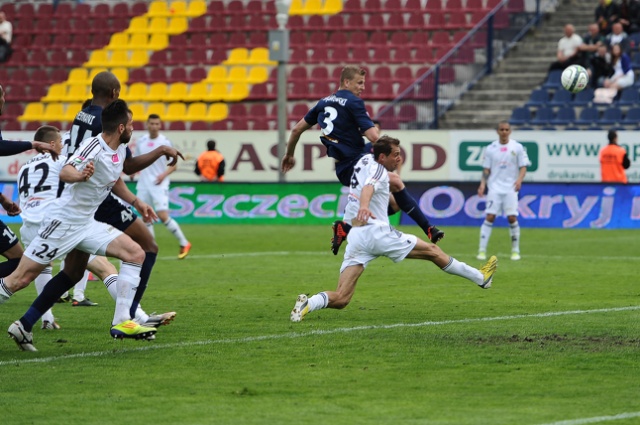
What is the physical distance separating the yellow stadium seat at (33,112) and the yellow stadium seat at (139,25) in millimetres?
3898

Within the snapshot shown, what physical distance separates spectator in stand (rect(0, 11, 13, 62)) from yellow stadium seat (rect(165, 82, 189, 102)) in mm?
5678

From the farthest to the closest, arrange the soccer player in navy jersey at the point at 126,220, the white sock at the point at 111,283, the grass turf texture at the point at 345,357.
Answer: the white sock at the point at 111,283 < the soccer player in navy jersey at the point at 126,220 < the grass turf texture at the point at 345,357

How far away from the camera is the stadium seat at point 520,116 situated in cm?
2945

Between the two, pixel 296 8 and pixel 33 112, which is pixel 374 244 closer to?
pixel 296 8

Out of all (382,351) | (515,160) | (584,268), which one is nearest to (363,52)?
(515,160)

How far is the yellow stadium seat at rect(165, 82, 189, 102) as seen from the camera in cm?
3528

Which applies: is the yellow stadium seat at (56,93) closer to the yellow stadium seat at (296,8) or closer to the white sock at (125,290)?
the yellow stadium seat at (296,8)

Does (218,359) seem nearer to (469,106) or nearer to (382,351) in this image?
(382,351)

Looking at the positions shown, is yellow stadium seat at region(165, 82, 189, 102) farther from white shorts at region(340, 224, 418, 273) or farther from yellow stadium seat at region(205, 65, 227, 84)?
white shorts at region(340, 224, 418, 273)

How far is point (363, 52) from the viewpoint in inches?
1340

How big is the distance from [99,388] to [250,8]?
30.1m

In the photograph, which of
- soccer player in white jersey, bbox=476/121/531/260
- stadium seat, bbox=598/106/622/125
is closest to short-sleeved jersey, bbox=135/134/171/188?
soccer player in white jersey, bbox=476/121/531/260

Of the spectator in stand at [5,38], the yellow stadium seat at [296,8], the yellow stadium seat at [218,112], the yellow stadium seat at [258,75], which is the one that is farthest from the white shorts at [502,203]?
the spectator in stand at [5,38]

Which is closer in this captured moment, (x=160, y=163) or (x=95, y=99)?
(x=95, y=99)
